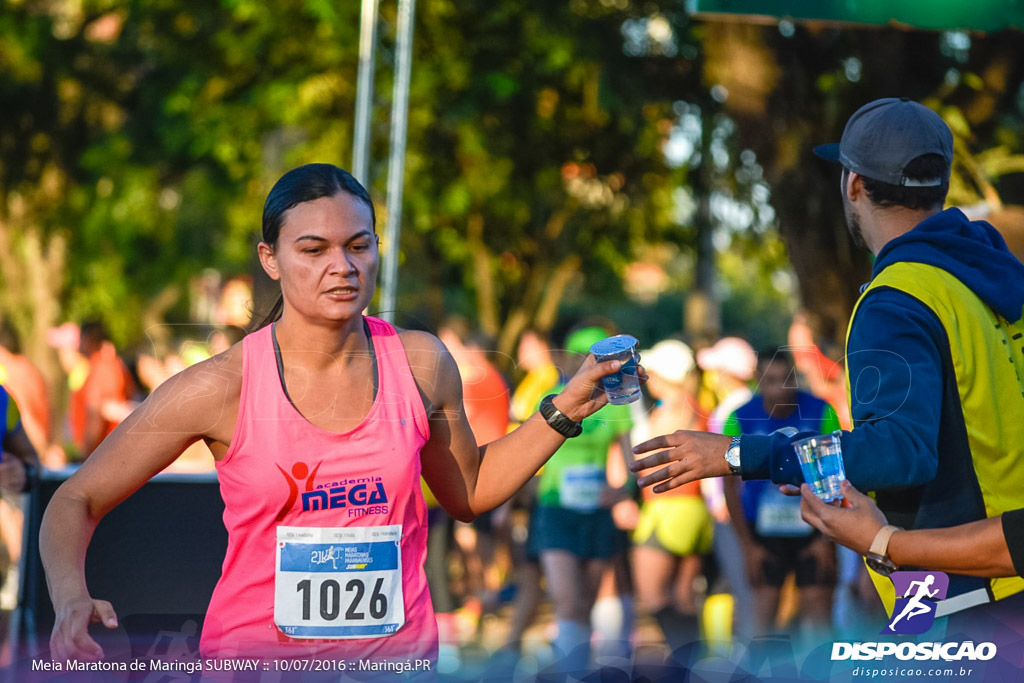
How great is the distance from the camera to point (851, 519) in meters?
2.45

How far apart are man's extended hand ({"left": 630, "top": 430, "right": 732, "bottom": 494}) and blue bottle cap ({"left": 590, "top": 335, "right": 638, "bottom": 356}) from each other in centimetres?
26

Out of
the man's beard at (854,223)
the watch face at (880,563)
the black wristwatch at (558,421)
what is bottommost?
the watch face at (880,563)

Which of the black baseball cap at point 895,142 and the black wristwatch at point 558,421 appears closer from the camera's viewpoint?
the black baseball cap at point 895,142

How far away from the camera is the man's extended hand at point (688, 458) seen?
2.78 m

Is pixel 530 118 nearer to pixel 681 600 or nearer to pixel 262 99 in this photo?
pixel 262 99

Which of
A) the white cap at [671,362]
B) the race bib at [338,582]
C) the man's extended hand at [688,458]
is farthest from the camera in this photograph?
the white cap at [671,362]

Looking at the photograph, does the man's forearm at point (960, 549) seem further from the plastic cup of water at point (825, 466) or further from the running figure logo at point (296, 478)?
the running figure logo at point (296, 478)

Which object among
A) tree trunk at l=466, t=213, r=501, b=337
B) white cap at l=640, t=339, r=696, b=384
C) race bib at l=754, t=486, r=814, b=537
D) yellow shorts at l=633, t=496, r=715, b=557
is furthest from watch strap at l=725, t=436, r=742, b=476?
tree trunk at l=466, t=213, r=501, b=337

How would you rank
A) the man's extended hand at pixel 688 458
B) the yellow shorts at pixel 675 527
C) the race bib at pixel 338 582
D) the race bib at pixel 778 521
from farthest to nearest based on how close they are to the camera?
1. the yellow shorts at pixel 675 527
2. the race bib at pixel 778 521
3. the race bib at pixel 338 582
4. the man's extended hand at pixel 688 458

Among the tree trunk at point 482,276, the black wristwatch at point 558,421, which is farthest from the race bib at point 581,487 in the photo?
the tree trunk at point 482,276

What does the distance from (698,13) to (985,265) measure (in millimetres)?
3172

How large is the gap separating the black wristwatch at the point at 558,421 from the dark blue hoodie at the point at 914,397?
20.4 inches

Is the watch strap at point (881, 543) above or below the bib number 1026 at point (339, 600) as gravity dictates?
above

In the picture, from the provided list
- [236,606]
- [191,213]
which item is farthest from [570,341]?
[191,213]
